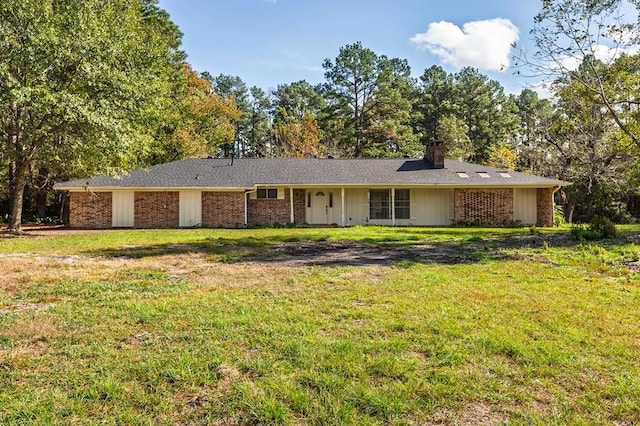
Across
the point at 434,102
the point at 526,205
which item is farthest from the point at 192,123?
the point at 434,102

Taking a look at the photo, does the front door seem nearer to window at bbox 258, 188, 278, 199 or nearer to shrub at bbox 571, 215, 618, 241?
window at bbox 258, 188, 278, 199

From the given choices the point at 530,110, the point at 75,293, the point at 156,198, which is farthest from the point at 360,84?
the point at 75,293

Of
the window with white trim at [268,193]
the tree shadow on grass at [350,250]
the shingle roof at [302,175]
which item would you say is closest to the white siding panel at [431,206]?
the shingle roof at [302,175]

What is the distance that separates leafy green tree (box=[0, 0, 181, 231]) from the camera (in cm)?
1248

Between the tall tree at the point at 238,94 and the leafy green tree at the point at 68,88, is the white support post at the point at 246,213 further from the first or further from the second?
the tall tree at the point at 238,94

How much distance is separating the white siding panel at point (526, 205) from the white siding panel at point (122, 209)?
17619 mm

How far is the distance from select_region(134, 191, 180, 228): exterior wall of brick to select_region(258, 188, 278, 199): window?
371 cm

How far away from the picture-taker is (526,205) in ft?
64.8

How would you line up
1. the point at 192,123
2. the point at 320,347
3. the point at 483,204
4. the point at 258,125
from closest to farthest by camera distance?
the point at 320,347 < the point at 483,204 < the point at 192,123 < the point at 258,125

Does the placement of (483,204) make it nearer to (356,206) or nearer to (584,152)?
(356,206)

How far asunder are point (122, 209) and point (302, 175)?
325 inches

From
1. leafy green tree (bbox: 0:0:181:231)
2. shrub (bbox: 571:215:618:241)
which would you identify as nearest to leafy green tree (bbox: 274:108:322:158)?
leafy green tree (bbox: 0:0:181:231)

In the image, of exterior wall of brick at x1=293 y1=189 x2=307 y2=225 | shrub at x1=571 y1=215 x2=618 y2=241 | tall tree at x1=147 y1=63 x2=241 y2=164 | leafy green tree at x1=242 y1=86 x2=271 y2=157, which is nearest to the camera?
shrub at x1=571 y1=215 x2=618 y2=241

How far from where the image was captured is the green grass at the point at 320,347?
2557 mm
